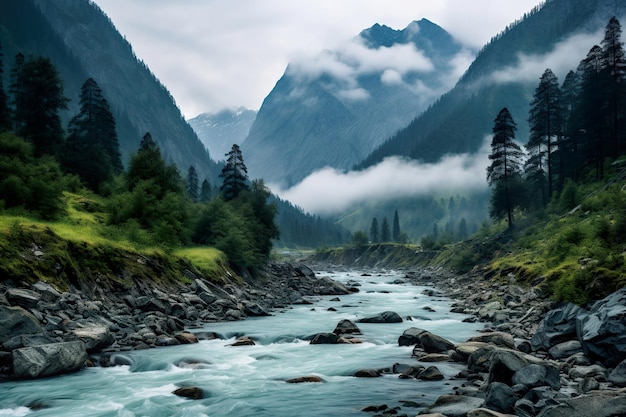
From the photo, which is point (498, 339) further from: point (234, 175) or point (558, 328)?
point (234, 175)

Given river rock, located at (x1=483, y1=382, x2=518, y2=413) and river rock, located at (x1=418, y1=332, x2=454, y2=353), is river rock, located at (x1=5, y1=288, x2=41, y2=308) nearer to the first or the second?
river rock, located at (x1=418, y1=332, x2=454, y2=353)

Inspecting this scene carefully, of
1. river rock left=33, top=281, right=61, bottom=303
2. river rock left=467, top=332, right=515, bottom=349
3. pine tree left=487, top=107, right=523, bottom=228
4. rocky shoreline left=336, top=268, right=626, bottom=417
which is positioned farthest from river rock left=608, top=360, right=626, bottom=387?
pine tree left=487, top=107, right=523, bottom=228

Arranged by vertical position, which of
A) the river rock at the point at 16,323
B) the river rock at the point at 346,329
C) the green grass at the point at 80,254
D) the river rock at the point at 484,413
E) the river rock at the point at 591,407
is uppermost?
the green grass at the point at 80,254

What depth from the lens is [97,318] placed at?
22922mm

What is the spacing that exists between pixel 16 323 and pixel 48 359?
2.33 meters

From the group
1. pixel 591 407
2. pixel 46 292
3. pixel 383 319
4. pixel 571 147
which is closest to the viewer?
pixel 591 407

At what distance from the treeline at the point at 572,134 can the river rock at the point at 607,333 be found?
42.4m

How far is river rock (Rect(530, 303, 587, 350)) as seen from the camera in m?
20.0

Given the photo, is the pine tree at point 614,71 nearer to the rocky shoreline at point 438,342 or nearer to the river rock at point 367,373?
the rocky shoreline at point 438,342

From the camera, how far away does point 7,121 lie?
5725 cm

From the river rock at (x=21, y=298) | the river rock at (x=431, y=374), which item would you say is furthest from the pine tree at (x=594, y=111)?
the river rock at (x=21, y=298)

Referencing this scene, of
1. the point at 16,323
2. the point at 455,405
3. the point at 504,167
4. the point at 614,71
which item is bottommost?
the point at 455,405

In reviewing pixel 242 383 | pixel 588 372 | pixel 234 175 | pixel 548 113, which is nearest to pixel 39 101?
pixel 234 175

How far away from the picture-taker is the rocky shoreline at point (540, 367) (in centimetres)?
1198
